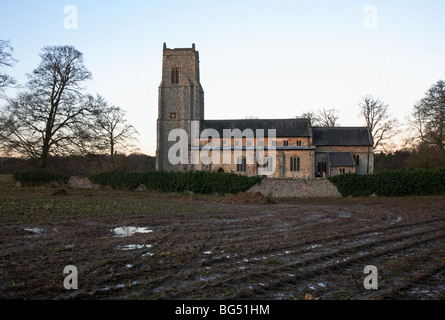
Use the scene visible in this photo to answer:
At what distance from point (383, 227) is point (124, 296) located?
11014 millimetres

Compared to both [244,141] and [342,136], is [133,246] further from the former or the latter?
[342,136]

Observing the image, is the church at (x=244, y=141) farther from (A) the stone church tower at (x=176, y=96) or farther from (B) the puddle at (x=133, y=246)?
(B) the puddle at (x=133, y=246)

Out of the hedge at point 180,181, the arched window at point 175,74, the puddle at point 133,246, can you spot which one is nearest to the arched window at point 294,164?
the hedge at point 180,181

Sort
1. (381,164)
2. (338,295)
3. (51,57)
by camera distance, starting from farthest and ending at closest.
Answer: (381,164) < (51,57) < (338,295)

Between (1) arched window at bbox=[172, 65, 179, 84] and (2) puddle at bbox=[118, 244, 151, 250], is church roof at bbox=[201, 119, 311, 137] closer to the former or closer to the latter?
(1) arched window at bbox=[172, 65, 179, 84]

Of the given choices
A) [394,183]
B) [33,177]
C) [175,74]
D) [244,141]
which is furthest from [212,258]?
[175,74]

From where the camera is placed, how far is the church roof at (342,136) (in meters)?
46.7

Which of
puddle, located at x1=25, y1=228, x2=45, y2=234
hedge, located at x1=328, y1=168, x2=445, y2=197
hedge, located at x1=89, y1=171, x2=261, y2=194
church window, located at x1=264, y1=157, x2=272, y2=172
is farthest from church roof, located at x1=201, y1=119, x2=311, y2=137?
puddle, located at x1=25, y1=228, x2=45, y2=234

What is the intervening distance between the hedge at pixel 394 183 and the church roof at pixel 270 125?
1486cm

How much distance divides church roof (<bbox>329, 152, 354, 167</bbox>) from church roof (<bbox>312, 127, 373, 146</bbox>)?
172cm

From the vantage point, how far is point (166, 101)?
163ft

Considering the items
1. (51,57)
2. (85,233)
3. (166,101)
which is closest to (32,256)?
(85,233)
